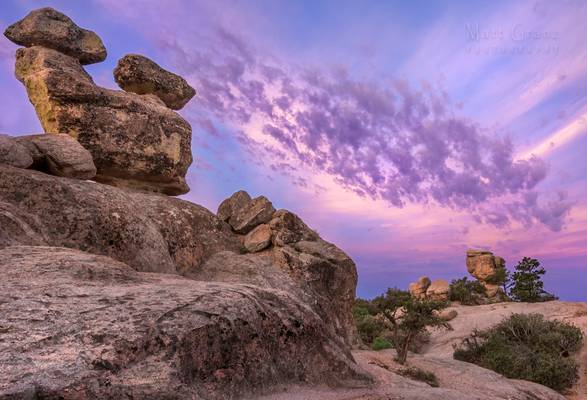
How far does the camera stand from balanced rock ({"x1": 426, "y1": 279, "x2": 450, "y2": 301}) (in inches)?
2138

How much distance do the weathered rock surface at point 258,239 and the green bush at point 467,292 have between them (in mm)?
39490

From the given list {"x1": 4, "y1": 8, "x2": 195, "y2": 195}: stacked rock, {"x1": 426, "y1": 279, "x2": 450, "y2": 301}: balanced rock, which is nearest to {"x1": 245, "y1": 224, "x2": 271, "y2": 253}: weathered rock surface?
{"x1": 4, "y1": 8, "x2": 195, "y2": 195}: stacked rock

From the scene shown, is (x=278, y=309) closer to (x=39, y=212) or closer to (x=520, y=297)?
(x=39, y=212)

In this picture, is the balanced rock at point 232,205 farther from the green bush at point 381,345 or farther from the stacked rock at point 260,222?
the green bush at point 381,345

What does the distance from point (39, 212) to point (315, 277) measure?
1173 cm

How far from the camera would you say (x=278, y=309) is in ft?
32.6

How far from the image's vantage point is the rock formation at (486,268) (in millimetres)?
59125

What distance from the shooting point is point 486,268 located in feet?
203

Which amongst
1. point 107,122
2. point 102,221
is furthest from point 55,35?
point 102,221

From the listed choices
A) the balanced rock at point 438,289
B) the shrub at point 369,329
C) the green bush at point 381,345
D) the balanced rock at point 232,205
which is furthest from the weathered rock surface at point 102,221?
the balanced rock at point 438,289

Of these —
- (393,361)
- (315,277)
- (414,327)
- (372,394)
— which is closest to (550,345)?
(414,327)

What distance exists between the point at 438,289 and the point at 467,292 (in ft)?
11.8

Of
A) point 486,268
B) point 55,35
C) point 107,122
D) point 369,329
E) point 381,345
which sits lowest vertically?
point 381,345

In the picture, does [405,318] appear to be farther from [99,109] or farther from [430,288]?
[430,288]
